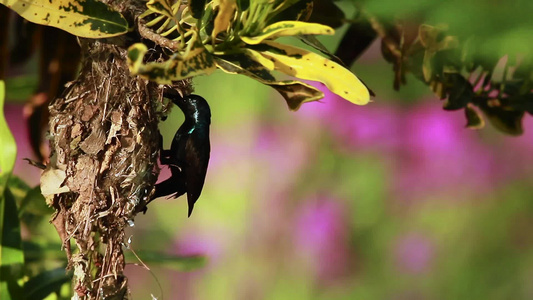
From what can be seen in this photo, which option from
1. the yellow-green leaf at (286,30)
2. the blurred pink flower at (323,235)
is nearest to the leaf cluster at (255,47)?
the yellow-green leaf at (286,30)

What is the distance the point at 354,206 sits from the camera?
1373 mm

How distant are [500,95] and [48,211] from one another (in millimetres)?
383

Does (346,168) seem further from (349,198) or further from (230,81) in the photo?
(230,81)

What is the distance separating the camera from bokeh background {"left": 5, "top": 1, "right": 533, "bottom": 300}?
4.42 feet

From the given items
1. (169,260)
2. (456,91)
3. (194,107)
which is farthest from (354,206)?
(194,107)

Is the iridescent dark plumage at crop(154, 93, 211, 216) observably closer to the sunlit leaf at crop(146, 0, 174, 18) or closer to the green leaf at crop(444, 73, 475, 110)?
the sunlit leaf at crop(146, 0, 174, 18)

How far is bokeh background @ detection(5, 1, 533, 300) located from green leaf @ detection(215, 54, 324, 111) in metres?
1.07

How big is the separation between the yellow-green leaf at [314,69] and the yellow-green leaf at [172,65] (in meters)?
0.03

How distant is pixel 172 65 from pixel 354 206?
1.18 m

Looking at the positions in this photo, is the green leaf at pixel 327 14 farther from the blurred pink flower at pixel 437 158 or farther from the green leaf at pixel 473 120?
the blurred pink flower at pixel 437 158

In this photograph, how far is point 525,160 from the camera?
4.54 ft

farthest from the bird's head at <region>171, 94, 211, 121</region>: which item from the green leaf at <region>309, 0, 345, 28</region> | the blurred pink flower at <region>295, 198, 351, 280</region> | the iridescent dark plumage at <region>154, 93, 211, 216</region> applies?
the blurred pink flower at <region>295, 198, 351, 280</region>

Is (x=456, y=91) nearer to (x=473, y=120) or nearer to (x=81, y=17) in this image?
(x=473, y=120)

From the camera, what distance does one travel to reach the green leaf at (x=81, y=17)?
27 cm
